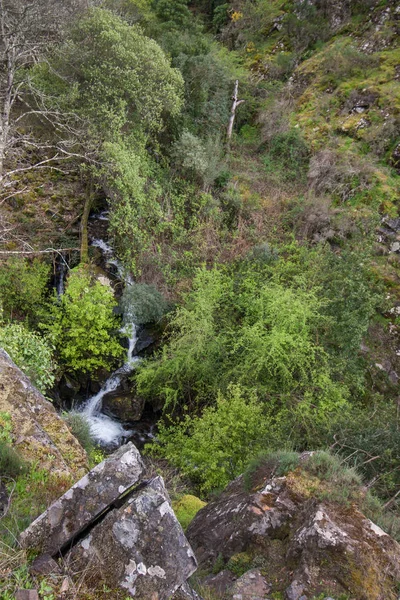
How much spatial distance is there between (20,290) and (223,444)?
8.23 meters

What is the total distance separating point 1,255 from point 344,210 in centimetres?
1324

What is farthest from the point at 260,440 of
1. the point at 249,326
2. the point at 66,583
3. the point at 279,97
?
the point at 279,97

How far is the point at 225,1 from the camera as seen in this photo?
2636cm

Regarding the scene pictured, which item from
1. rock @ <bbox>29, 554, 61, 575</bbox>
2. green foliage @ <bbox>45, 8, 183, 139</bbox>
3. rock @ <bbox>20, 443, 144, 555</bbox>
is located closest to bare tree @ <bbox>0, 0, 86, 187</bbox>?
green foliage @ <bbox>45, 8, 183, 139</bbox>

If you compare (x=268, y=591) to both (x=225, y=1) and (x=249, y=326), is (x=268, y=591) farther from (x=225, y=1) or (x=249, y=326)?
(x=225, y=1)

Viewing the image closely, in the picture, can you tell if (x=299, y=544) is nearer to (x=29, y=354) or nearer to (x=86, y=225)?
(x=29, y=354)

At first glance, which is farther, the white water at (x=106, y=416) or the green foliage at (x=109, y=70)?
the green foliage at (x=109, y=70)

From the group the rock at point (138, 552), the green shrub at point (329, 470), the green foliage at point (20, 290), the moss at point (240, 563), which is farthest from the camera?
the green foliage at point (20, 290)

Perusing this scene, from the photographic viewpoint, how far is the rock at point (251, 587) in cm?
434

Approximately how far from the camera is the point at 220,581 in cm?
478

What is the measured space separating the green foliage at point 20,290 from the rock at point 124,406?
3.68 m

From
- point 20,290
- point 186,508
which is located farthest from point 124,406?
point 186,508

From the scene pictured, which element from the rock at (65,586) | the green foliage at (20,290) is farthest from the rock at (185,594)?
the green foliage at (20,290)

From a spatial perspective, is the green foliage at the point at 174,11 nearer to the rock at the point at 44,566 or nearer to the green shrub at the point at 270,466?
the green shrub at the point at 270,466
